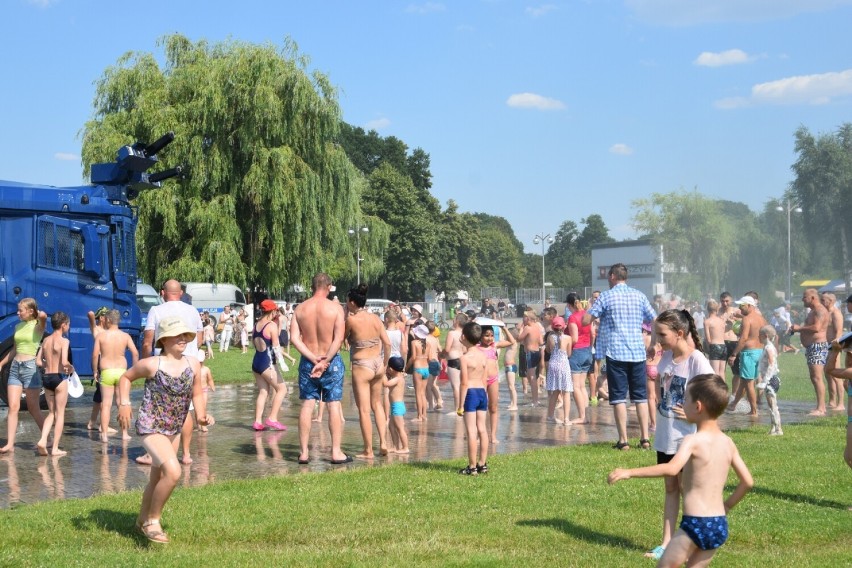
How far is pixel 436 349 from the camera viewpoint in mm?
15523

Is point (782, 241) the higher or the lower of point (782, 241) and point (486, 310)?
the higher

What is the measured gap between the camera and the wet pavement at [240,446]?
30.6ft

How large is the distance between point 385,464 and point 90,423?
18.4 ft

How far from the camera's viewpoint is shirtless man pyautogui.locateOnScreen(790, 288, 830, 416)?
14445 millimetres

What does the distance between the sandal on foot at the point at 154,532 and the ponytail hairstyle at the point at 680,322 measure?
12.7ft

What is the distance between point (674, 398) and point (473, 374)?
10.0 feet

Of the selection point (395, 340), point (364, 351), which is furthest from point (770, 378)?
point (364, 351)

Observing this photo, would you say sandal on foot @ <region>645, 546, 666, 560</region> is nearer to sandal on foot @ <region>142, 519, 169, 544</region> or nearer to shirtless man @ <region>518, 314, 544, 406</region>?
sandal on foot @ <region>142, 519, 169, 544</region>

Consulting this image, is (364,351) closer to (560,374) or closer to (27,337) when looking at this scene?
(27,337)

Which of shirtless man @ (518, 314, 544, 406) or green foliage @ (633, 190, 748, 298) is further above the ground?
green foliage @ (633, 190, 748, 298)

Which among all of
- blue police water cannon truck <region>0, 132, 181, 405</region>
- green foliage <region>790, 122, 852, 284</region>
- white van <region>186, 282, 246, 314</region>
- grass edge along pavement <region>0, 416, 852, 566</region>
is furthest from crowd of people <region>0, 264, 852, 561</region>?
green foliage <region>790, 122, 852, 284</region>

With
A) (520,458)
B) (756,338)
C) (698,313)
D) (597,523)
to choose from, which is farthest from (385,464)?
(698,313)

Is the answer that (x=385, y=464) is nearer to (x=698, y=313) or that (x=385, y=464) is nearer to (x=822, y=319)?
(x=822, y=319)

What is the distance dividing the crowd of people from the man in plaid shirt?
2cm
